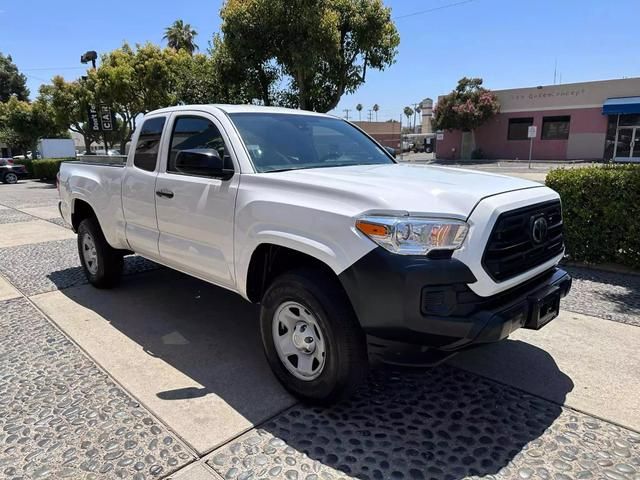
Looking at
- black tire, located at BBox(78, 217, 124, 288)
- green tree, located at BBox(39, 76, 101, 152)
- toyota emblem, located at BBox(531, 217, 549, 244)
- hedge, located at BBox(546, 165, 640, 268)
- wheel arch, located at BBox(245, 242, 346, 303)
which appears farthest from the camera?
green tree, located at BBox(39, 76, 101, 152)

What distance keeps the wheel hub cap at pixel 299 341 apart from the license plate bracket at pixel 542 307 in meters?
1.26

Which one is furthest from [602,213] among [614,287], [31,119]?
[31,119]

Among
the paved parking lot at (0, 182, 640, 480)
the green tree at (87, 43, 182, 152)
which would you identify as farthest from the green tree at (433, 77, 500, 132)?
the paved parking lot at (0, 182, 640, 480)

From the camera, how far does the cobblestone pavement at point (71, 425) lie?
2645 mm

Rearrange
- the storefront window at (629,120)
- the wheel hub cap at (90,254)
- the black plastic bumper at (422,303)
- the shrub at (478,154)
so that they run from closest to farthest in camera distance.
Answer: the black plastic bumper at (422,303), the wheel hub cap at (90,254), the storefront window at (629,120), the shrub at (478,154)

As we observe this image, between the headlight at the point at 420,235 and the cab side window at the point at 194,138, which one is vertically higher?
the cab side window at the point at 194,138

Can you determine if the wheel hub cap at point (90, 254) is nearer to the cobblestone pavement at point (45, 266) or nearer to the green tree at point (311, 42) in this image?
the cobblestone pavement at point (45, 266)

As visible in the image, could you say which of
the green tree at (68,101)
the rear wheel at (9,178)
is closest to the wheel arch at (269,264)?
the green tree at (68,101)

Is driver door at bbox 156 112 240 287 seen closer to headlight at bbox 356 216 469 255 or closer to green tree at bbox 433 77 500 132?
headlight at bbox 356 216 469 255

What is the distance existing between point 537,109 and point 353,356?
3816 centimetres

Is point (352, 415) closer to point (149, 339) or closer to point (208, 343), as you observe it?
point (208, 343)

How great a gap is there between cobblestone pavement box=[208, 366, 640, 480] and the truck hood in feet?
4.33

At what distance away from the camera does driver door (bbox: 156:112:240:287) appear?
3.56 meters

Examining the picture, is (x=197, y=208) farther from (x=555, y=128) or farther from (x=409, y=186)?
(x=555, y=128)
